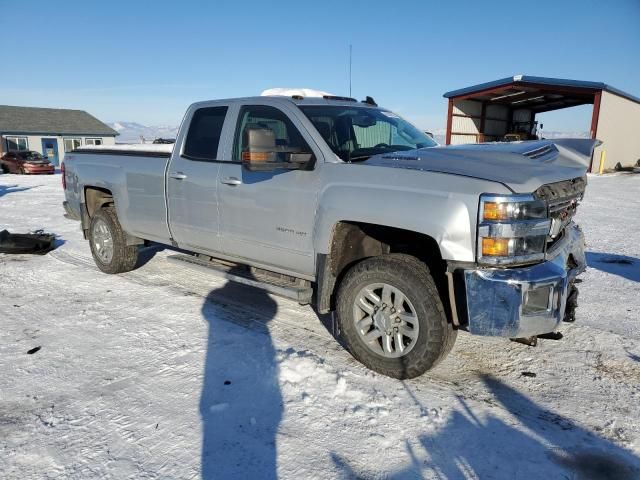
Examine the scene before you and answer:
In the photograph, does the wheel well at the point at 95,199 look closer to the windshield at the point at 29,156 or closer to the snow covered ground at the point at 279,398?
the snow covered ground at the point at 279,398

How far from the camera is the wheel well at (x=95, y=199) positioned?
613 cm

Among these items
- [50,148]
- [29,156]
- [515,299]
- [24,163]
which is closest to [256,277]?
[515,299]

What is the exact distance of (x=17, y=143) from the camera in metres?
35.3

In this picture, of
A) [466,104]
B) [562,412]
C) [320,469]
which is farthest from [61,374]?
[466,104]

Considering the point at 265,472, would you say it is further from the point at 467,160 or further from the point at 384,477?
the point at 467,160

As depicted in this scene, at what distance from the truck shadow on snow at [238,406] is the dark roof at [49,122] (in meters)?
38.3

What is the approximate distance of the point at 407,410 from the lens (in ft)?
9.98

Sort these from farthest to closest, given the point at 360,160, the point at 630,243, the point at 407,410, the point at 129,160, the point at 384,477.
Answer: the point at 630,243 → the point at 129,160 → the point at 360,160 → the point at 407,410 → the point at 384,477

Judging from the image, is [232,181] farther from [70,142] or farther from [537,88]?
[70,142]

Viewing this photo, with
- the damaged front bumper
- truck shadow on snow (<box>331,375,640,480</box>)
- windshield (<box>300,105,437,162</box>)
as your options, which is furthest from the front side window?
truck shadow on snow (<box>331,375,640,480</box>)

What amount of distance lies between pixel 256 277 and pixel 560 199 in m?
2.55

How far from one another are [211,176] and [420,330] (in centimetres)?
240

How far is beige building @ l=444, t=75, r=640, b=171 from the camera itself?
2484 centimetres

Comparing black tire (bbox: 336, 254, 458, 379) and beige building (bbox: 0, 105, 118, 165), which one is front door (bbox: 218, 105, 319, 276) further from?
beige building (bbox: 0, 105, 118, 165)
